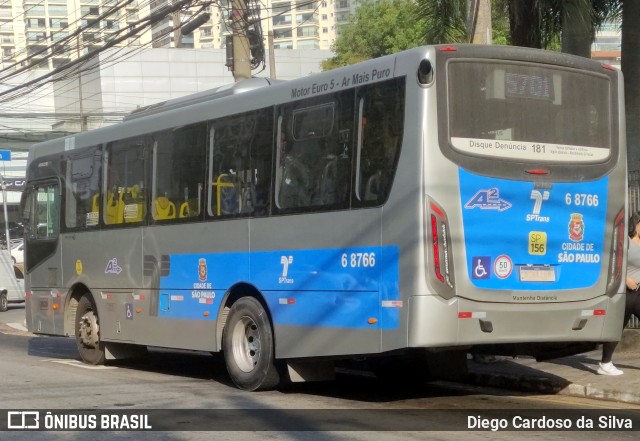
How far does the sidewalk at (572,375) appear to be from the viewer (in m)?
11.0

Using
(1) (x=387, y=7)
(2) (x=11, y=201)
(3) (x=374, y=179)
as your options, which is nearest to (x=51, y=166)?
(3) (x=374, y=179)

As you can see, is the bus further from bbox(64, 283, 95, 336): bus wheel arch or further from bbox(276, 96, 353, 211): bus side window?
bbox(64, 283, 95, 336): bus wheel arch

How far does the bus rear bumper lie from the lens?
9359 mm

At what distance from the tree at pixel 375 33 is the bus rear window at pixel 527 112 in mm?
45448

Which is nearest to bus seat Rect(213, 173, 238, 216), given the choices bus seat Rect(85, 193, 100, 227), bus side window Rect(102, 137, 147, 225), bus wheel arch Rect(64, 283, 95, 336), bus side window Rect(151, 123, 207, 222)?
bus side window Rect(151, 123, 207, 222)

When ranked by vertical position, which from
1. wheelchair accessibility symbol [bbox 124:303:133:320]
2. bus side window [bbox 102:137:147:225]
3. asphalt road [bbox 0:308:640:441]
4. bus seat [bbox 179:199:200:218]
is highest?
bus side window [bbox 102:137:147:225]

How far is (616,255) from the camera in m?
10.4

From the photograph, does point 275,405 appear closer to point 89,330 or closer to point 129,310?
point 129,310

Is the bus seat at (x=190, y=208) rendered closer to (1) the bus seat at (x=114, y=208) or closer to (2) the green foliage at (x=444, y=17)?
(1) the bus seat at (x=114, y=208)

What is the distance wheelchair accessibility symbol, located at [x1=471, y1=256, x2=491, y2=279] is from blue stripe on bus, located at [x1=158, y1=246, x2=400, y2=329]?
2.27 feet

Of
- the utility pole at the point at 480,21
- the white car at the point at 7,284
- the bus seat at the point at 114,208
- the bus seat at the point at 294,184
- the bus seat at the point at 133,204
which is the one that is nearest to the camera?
the bus seat at the point at 294,184

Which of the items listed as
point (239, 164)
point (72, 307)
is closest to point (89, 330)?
point (72, 307)

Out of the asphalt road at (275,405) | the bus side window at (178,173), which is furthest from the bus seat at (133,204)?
the asphalt road at (275,405)

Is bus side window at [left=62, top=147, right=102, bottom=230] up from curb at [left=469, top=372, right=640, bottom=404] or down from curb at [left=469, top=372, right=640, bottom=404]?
up
